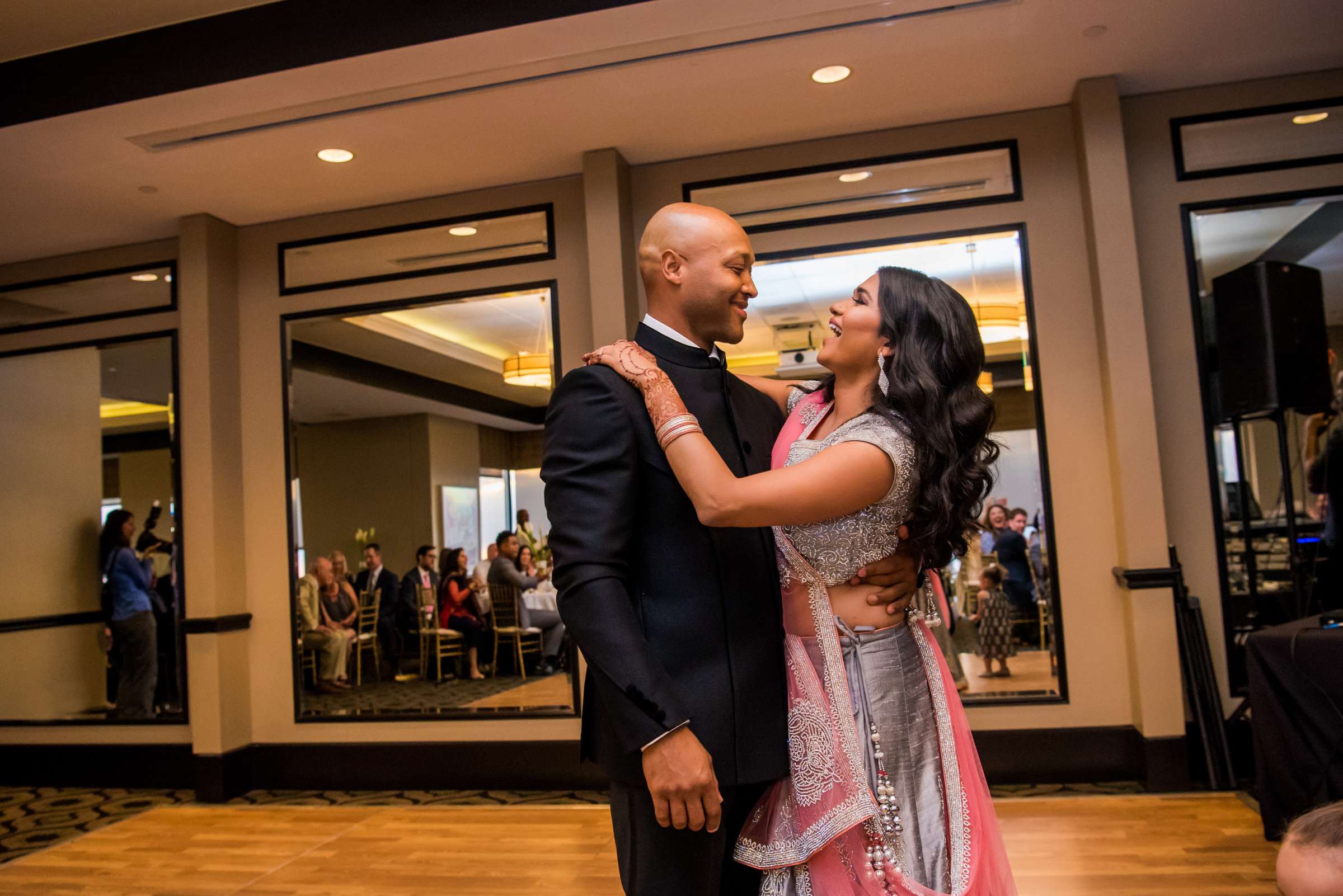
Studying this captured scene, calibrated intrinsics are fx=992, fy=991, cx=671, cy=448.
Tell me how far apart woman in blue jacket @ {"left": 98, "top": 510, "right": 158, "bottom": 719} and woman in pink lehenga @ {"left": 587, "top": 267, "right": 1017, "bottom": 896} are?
5.01 m

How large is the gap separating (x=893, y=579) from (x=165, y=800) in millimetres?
4789

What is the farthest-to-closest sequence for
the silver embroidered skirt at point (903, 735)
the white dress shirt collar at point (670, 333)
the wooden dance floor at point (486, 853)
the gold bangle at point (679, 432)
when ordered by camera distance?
the wooden dance floor at point (486, 853), the white dress shirt collar at point (670, 333), the silver embroidered skirt at point (903, 735), the gold bangle at point (679, 432)

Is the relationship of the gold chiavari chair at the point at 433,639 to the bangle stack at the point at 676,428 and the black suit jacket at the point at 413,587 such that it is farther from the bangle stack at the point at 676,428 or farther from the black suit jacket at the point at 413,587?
the bangle stack at the point at 676,428

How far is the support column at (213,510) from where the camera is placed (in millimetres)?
5035

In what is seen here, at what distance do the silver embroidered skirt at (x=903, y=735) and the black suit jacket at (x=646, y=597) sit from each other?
0.42ft

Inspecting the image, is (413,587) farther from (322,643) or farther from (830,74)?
(830,74)

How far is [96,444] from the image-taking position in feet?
21.5

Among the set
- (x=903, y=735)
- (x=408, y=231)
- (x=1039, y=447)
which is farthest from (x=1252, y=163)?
(x=408, y=231)

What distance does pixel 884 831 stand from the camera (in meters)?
1.55

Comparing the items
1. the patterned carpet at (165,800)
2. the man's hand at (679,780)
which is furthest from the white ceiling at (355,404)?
the man's hand at (679,780)

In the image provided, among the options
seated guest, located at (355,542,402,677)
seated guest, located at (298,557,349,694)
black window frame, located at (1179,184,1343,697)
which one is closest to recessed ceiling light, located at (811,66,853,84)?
black window frame, located at (1179,184,1343,697)

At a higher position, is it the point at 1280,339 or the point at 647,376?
the point at 1280,339

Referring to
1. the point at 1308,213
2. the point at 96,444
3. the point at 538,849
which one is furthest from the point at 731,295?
the point at 96,444

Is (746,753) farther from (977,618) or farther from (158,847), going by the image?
(158,847)
